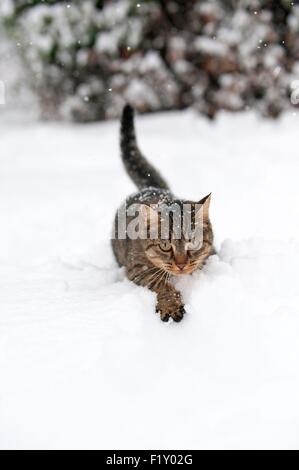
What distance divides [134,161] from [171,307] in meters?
1.80

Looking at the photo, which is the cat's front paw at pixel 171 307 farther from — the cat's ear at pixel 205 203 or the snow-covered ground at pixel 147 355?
the cat's ear at pixel 205 203

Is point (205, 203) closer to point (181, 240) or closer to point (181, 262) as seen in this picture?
point (181, 240)

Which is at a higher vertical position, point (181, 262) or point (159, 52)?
point (159, 52)

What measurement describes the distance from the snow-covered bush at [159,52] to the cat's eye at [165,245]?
215 inches

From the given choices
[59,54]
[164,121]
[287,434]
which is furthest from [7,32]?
[287,434]

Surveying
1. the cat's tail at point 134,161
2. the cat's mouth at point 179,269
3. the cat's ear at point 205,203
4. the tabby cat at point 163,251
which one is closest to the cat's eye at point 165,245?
the tabby cat at point 163,251

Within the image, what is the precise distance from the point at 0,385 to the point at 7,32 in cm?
668

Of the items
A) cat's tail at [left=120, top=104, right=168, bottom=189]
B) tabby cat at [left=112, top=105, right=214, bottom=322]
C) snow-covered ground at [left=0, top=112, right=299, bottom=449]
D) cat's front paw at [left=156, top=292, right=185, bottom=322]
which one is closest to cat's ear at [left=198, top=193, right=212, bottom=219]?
tabby cat at [left=112, top=105, right=214, bottom=322]

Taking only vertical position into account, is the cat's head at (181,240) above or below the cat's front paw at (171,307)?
above

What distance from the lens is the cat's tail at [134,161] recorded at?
3.86m

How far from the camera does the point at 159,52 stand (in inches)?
311

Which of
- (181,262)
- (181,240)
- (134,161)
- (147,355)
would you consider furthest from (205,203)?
(134,161)
